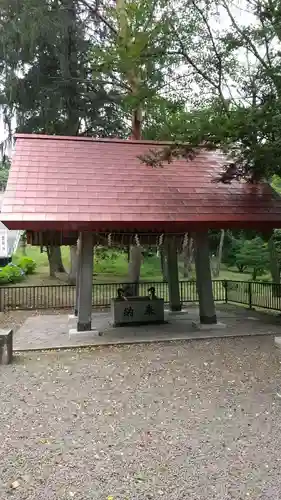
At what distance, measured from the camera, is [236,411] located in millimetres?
4582

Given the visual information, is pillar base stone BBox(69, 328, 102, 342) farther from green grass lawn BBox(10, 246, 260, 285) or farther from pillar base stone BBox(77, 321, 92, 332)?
green grass lawn BBox(10, 246, 260, 285)

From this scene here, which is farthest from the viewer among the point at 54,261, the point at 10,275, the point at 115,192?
the point at 54,261

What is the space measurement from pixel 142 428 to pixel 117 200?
16.7ft

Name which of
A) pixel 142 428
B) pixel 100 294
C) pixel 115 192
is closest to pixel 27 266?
pixel 100 294

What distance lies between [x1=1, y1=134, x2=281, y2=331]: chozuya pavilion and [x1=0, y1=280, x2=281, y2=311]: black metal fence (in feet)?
12.4

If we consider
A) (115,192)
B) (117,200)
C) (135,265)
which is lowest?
(135,265)

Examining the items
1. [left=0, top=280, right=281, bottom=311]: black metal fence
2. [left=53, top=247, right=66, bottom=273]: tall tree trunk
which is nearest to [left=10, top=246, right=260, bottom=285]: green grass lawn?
[left=53, top=247, right=66, bottom=273]: tall tree trunk

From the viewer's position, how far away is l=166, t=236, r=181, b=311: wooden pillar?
1147 cm

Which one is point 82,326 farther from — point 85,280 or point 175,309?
point 175,309

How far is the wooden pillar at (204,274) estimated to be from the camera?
30.1 ft

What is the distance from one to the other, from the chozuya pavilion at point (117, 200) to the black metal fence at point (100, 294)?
3.78 meters

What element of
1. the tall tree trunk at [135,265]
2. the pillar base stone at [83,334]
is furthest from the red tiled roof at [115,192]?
the tall tree trunk at [135,265]

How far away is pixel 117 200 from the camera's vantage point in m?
8.38

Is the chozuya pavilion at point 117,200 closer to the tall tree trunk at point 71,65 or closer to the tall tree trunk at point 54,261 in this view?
the tall tree trunk at point 71,65
